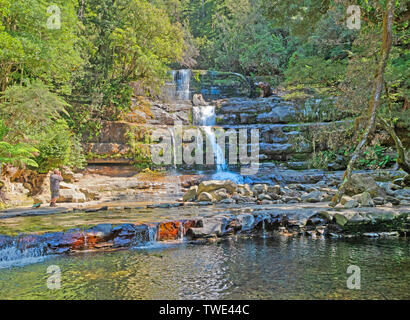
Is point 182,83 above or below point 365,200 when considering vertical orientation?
above

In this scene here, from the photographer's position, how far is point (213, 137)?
18.0 meters

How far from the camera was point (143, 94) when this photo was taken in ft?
71.5

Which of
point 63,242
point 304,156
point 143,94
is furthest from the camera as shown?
point 143,94

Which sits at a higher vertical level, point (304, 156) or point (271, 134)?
point (271, 134)

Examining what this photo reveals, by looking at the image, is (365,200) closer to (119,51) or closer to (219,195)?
(219,195)

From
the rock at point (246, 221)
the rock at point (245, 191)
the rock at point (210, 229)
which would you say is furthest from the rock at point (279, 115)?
the rock at point (210, 229)

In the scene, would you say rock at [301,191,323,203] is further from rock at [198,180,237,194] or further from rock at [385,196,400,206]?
rock at [198,180,237,194]

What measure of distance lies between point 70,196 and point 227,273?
8772mm

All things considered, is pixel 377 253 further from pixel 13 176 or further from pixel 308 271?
pixel 13 176

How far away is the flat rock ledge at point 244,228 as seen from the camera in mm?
6023

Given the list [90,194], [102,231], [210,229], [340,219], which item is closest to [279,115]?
[90,194]

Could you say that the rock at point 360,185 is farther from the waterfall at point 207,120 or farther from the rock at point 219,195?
the waterfall at point 207,120
